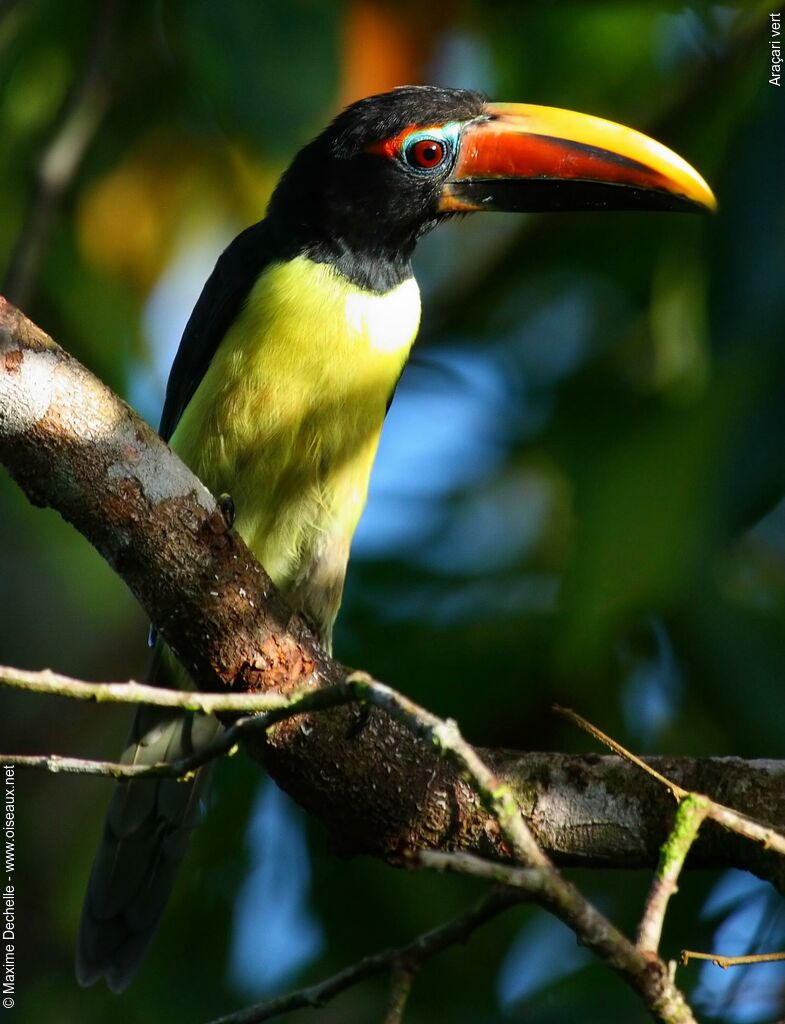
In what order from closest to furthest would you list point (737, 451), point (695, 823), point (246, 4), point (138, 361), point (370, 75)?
point (695, 823), point (737, 451), point (246, 4), point (370, 75), point (138, 361)

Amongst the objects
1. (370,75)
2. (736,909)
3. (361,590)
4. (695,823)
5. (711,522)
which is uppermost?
(370,75)

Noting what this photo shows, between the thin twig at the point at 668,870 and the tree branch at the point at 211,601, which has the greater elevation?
the tree branch at the point at 211,601

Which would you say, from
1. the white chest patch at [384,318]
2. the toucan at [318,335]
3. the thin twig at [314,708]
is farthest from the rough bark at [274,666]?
the white chest patch at [384,318]

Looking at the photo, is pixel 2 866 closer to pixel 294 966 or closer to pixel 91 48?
pixel 294 966

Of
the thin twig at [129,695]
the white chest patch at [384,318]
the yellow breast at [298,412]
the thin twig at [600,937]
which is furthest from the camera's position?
the white chest patch at [384,318]

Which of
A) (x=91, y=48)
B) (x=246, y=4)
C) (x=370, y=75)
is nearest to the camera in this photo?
(x=246, y=4)

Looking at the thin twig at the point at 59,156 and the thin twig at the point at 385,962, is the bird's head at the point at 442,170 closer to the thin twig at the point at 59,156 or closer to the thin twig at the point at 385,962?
the thin twig at the point at 59,156

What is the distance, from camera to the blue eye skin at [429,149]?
435 centimetres

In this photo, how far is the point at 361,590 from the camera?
5293mm

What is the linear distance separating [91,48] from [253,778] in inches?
103

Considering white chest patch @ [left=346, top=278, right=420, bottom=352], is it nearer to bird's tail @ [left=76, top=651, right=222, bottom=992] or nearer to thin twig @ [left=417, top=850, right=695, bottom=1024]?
bird's tail @ [left=76, top=651, right=222, bottom=992]

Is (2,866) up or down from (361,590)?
down

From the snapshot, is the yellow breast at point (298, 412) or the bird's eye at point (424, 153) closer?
the yellow breast at point (298, 412)

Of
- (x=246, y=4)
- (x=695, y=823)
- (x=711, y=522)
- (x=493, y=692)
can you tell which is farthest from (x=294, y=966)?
(x=246, y=4)
